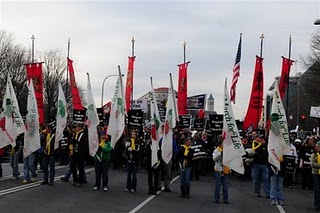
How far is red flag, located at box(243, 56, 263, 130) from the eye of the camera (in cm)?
2634

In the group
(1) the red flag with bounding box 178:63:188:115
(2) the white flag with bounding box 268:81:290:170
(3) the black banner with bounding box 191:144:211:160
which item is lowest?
(3) the black banner with bounding box 191:144:211:160

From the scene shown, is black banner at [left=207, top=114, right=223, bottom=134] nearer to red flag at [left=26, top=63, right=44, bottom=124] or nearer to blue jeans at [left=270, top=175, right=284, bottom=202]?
red flag at [left=26, top=63, right=44, bottom=124]

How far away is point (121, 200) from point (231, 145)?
324cm

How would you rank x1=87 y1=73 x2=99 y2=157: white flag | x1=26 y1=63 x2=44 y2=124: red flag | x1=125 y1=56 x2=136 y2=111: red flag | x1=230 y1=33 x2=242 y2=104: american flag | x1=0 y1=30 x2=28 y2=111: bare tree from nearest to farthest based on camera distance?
1. x1=87 y1=73 x2=99 y2=157: white flag
2. x1=26 y1=63 x2=44 y2=124: red flag
3. x1=230 y1=33 x2=242 y2=104: american flag
4. x1=125 y1=56 x2=136 y2=111: red flag
5. x1=0 y1=30 x2=28 y2=111: bare tree

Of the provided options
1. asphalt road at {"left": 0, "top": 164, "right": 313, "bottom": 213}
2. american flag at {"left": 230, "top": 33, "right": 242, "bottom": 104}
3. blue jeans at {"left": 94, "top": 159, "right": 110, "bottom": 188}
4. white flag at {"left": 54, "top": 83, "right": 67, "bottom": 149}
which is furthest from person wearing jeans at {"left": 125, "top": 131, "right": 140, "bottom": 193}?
american flag at {"left": 230, "top": 33, "right": 242, "bottom": 104}

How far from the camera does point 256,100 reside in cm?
2666

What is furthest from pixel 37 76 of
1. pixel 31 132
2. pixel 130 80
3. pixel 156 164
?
pixel 156 164

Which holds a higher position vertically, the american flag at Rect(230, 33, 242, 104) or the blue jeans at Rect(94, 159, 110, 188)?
the american flag at Rect(230, 33, 242, 104)

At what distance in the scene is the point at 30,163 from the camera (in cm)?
1752

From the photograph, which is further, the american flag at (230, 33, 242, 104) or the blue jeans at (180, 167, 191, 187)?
the american flag at (230, 33, 242, 104)

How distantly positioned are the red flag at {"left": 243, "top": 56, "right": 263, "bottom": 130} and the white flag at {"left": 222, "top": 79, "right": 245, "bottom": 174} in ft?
37.9

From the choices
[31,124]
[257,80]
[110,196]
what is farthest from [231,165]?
[257,80]

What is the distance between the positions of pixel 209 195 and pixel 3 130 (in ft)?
22.9

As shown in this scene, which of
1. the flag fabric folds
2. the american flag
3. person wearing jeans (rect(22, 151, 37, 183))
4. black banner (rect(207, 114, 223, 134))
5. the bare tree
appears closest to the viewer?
person wearing jeans (rect(22, 151, 37, 183))
